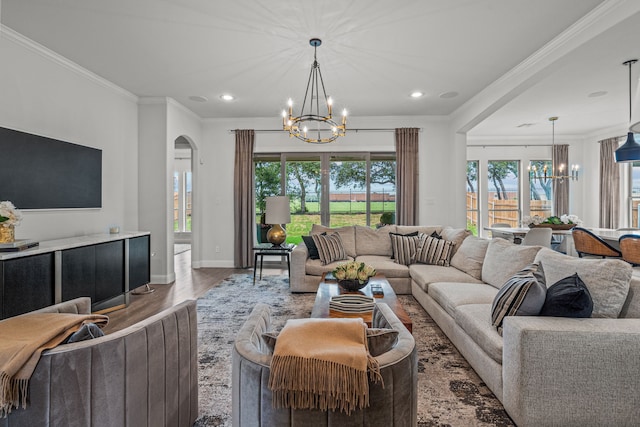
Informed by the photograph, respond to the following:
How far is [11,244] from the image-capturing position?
275 cm

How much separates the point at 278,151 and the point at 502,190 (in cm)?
556

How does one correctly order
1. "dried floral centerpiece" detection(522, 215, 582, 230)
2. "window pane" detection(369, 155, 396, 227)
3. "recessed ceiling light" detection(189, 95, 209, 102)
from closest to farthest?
1. "recessed ceiling light" detection(189, 95, 209, 102)
2. "dried floral centerpiece" detection(522, 215, 582, 230)
3. "window pane" detection(369, 155, 396, 227)

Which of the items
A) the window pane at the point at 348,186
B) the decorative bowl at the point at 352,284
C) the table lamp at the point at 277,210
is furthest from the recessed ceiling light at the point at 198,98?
the decorative bowl at the point at 352,284

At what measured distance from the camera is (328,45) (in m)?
3.43

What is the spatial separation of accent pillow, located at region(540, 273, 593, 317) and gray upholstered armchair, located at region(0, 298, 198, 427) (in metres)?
1.98

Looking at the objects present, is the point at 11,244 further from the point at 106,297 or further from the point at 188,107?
the point at 188,107


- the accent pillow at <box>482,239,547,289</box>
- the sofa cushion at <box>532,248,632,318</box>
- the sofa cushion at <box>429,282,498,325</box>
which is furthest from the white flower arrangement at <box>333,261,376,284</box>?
the sofa cushion at <box>532,248,632,318</box>

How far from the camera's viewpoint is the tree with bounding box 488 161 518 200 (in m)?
8.23

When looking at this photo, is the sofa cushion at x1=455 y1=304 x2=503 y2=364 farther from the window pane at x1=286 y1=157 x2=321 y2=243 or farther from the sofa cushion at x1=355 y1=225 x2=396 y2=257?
the window pane at x1=286 y1=157 x2=321 y2=243

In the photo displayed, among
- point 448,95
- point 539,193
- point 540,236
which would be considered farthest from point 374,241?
point 539,193

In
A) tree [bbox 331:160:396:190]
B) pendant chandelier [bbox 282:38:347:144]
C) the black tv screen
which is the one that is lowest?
the black tv screen

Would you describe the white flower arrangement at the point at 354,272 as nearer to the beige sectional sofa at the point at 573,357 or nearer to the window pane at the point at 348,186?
the beige sectional sofa at the point at 573,357

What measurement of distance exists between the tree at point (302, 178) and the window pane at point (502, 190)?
14.7 feet

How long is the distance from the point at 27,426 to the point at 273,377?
87 cm
